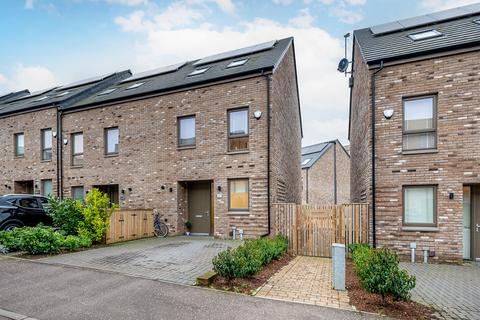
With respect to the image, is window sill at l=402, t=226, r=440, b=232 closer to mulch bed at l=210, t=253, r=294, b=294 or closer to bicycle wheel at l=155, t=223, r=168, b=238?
mulch bed at l=210, t=253, r=294, b=294

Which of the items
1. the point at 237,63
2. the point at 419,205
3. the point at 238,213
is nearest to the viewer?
the point at 419,205

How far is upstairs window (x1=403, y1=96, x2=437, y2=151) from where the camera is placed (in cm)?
899

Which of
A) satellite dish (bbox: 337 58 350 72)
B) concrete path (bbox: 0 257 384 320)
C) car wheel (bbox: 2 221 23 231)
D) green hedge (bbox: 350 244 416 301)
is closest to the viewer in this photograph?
concrete path (bbox: 0 257 384 320)

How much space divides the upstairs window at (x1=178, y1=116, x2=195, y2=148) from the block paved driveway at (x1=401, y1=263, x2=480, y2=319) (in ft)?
28.7

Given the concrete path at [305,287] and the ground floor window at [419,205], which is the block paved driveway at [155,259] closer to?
the concrete path at [305,287]

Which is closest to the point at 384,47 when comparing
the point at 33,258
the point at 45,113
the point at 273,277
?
the point at 273,277

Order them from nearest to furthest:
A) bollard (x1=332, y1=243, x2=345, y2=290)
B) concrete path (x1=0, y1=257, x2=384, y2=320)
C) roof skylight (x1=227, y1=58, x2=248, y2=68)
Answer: concrete path (x1=0, y1=257, x2=384, y2=320), bollard (x1=332, y1=243, x2=345, y2=290), roof skylight (x1=227, y1=58, x2=248, y2=68)

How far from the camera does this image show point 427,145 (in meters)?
9.02

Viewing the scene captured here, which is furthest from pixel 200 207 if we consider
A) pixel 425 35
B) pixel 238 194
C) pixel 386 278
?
pixel 425 35

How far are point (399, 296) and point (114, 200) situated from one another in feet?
43.8

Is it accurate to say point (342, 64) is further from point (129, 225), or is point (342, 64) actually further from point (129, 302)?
point (129, 302)

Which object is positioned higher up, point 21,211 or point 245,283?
point 21,211

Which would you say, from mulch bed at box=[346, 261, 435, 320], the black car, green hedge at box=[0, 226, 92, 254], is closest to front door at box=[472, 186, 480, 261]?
mulch bed at box=[346, 261, 435, 320]

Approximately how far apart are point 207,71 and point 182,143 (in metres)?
3.64
